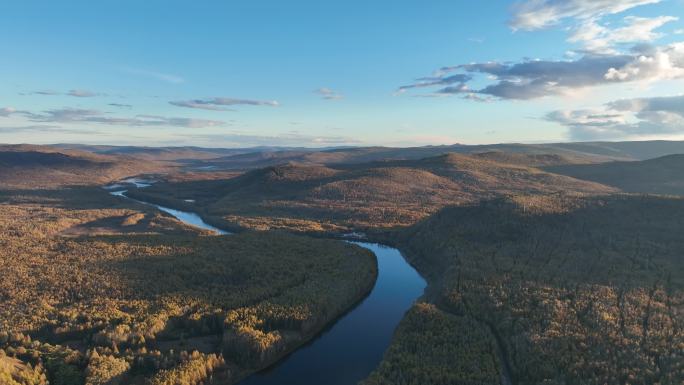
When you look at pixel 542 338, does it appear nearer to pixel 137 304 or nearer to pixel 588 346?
pixel 588 346

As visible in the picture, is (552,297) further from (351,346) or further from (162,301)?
(162,301)

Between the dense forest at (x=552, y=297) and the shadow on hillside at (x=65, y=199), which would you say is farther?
the shadow on hillside at (x=65, y=199)

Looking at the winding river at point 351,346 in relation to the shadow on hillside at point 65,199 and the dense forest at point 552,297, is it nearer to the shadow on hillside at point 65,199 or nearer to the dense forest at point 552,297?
the dense forest at point 552,297

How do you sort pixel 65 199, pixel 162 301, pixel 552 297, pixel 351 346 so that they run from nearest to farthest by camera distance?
pixel 351 346
pixel 552 297
pixel 162 301
pixel 65 199

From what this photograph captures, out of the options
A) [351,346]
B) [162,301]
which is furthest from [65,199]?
[351,346]

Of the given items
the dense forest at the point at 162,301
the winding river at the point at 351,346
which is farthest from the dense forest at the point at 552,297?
the dense forest at the point at 162,301

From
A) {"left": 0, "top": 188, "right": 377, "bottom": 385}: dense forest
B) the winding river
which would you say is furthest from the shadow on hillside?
the winding river
